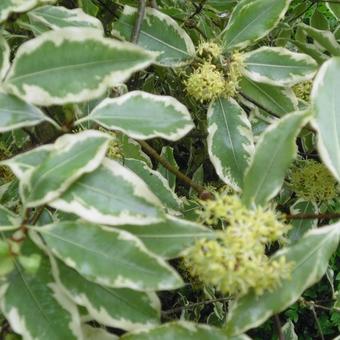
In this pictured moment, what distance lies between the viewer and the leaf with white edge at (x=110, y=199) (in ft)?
2.53

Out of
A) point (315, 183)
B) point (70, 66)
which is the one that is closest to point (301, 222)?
point (315, 183)

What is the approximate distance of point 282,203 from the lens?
1496 mm

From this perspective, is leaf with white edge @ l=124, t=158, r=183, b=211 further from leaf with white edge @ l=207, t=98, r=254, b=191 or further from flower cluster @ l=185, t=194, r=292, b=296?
flower cluster @ l=185, t=194, r=292, b=296

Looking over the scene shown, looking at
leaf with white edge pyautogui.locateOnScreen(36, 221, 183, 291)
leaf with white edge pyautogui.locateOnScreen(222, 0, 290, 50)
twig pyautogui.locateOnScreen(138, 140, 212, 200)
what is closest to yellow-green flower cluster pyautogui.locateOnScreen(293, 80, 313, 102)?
leaf with white edge pyautogui.locateOnScreen(222, 0, 290, 50)

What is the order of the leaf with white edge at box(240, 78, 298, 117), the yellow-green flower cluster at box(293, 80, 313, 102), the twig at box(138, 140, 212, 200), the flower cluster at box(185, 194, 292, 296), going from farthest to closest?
the yellow-green flower cluster at box(293, 80, 313, 102), the leaf with white edge at box(240, 78, 298, 117), the twig at box(138, 140, 212, 200), the flower cluster at box(185, 194, 292, 296)

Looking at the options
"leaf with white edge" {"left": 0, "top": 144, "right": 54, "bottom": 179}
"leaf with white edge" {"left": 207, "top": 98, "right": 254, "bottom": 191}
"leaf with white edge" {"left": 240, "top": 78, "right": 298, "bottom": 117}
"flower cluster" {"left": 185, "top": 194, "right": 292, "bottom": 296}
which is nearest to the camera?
"flower cluster" {"left": 185, "top": 194, "right": 292, "bottom": 296}

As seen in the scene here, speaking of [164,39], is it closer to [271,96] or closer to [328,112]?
[271,96]

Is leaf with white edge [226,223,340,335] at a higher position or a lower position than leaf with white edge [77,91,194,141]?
lower

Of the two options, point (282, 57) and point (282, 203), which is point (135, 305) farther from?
point (282, 203)

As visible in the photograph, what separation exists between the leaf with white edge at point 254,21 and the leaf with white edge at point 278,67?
1.5 inches

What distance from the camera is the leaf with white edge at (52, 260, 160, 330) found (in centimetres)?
81

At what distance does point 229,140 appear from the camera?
3.70ft

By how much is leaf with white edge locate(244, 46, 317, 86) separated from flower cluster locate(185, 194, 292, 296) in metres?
0.45

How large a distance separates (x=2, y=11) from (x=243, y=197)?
0.47 metres
